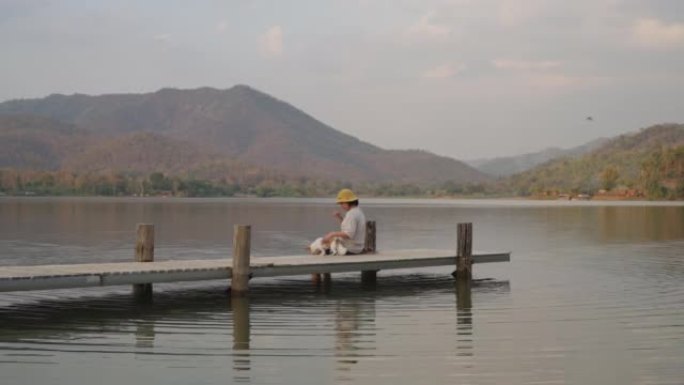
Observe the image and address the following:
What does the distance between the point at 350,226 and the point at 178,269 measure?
415 cm

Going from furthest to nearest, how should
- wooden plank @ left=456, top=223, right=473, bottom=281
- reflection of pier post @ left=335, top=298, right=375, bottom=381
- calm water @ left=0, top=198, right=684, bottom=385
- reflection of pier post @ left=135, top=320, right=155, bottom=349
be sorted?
wooden plank @ left=456, top=223, right=473, bottom=281 < reflection of pier post @ left=135, top=320, right=155, bottom=349 < reflection of pier post @ left=335, top=298, right=375, bottom=381 < calm water @ left=0, top=198, right=684, bottom=385

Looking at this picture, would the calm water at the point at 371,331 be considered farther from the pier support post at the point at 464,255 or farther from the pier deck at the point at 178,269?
the pier deck at the point at 178,269

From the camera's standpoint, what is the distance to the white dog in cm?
1814

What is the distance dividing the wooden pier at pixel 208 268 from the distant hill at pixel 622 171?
12180 centimetres

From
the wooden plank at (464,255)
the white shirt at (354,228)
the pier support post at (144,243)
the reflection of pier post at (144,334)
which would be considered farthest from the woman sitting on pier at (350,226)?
the reflection of pier post at (144,334)

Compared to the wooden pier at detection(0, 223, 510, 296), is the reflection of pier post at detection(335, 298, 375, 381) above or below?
below

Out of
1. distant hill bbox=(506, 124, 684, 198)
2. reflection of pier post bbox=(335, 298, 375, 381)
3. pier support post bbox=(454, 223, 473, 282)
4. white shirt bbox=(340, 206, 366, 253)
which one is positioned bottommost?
reflection of pier post bbox=(335, 298, 375, 381)

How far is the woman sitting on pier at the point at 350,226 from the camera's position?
1748 cm

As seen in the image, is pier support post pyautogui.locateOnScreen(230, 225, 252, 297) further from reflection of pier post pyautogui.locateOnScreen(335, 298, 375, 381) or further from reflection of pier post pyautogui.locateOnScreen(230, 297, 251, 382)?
reflection of pier post pyautogui.locateOnScreen(335, 298, 375, 381)

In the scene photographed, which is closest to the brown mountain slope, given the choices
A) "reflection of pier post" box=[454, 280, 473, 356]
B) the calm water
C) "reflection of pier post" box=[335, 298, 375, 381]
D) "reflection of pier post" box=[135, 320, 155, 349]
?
the calm water

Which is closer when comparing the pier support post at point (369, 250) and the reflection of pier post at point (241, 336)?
the reflection of pier post at point (241, 336)

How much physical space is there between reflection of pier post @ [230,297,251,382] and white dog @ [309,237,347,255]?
8.69 ft

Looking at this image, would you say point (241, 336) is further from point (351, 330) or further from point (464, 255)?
point (464, 255)

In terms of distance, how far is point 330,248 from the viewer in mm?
18266
